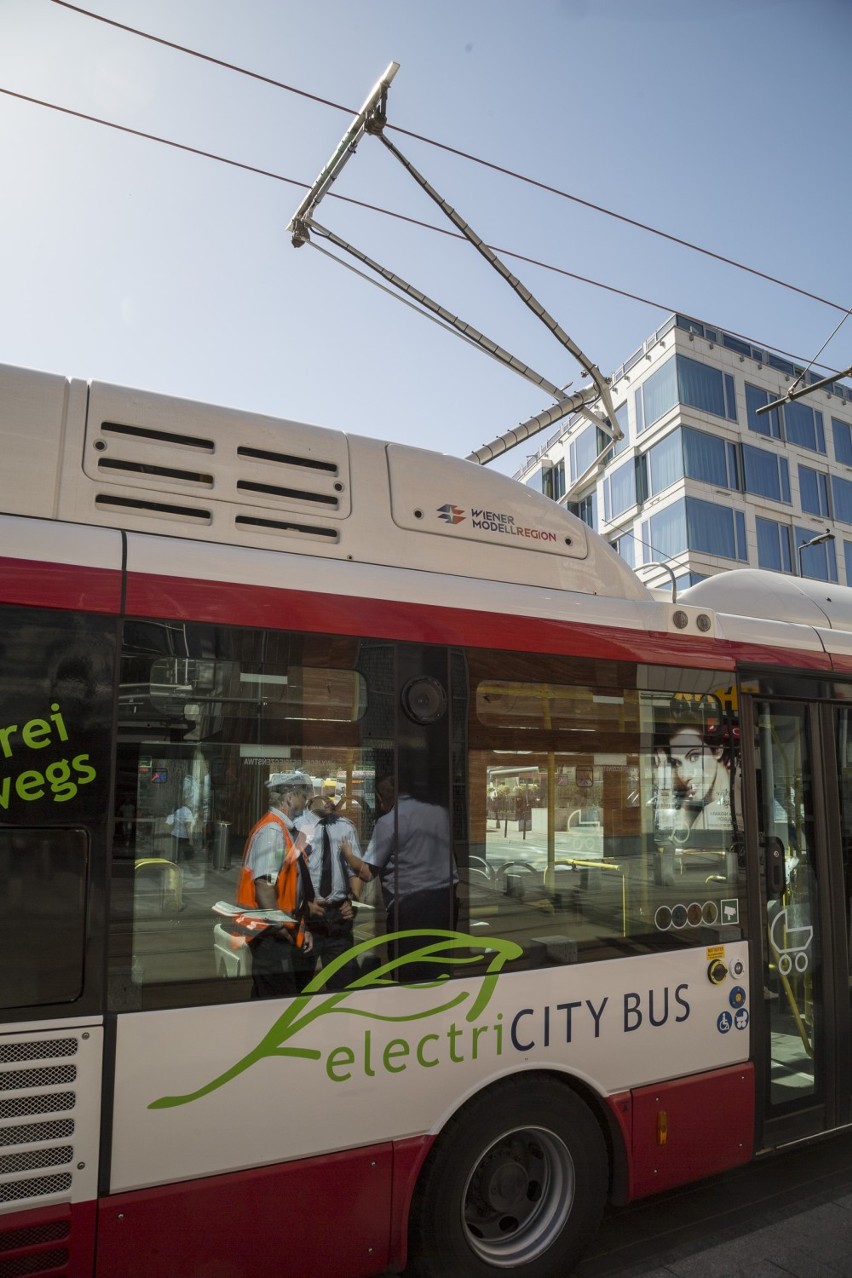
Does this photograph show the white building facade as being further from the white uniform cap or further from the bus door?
the white uniform cap

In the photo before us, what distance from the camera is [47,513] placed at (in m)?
3.13

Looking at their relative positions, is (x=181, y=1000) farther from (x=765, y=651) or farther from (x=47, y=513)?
(x=765, y=651)

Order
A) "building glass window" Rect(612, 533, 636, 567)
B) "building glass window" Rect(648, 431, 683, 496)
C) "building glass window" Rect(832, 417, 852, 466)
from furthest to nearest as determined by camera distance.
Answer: "building glass window" Rect(832, 417, 852, 466) < "building glass window" Rect(612, 533, 636, 567) < "building glass window" Rect(648, 431, 683, 496)

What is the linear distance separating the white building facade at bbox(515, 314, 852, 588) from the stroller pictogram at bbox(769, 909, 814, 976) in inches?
943

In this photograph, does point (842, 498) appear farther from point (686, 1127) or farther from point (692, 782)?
point (686, 1127)

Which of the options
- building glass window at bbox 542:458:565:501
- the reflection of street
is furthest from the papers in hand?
building glass window at bbox 542:458:565:501

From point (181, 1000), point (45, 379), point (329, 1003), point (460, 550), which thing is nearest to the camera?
point (181, 1000)

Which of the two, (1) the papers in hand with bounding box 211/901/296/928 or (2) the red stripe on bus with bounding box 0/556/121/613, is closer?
(2) the red stripe on bus with bounding box 0/556/121/613

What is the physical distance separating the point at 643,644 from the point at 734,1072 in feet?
6.48

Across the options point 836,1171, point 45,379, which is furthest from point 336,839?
point 836,1171

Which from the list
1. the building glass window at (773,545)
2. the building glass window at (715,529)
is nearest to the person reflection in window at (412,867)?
the building glass window at (715,529)

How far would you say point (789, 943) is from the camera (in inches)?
175

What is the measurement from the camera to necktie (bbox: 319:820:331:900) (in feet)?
10.2

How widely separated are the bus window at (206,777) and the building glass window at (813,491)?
32.7m
